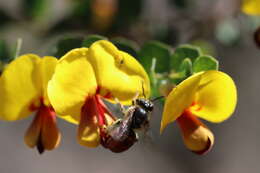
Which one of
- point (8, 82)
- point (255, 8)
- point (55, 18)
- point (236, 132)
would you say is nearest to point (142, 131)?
point (8, 82)

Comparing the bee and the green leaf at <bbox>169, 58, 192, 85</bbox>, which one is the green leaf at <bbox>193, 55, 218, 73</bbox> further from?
the bee

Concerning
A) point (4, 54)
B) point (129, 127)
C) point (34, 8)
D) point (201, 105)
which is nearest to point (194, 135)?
point (201, 105)

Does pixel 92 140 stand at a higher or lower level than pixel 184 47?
lower

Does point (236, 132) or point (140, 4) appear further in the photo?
point (236, 132)

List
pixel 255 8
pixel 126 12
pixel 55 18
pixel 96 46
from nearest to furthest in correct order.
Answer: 1. pixel 96 46
2. pixel 255 8
3. pixel 126 12
4. pixel 55 18

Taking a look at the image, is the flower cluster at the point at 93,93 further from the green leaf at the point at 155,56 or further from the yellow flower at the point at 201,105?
the green leaf at the point at 155,56

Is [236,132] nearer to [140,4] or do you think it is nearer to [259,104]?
[259,104]

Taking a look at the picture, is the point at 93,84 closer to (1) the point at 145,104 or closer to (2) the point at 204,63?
(1) the point at 145,104
